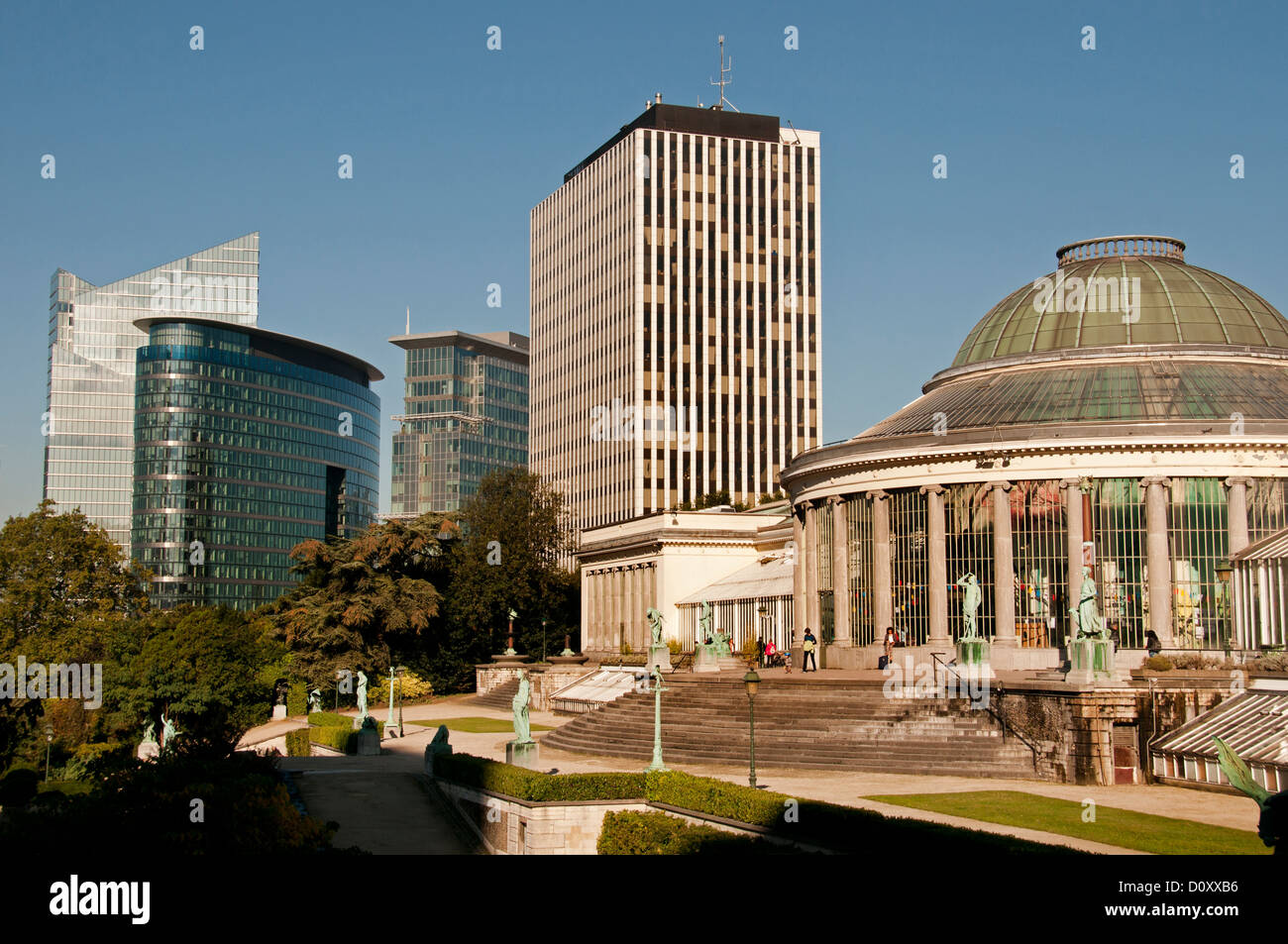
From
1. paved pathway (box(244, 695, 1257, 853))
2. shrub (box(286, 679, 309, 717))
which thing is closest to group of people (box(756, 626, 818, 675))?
paved pathway (box(244, 695, 1257, 853))

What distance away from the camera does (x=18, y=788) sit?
47.5 m

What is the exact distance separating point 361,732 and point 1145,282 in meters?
41.2

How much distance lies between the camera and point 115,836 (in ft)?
75.8

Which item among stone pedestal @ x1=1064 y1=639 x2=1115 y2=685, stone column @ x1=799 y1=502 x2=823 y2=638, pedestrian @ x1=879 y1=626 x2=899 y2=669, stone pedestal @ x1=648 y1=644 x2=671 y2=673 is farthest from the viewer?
stone column @ x1=799 y1=502 x2=823 y2=638

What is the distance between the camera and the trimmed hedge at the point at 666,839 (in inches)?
1003

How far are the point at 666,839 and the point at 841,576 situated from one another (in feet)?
104

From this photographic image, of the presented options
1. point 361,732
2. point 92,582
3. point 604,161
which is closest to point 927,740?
point 361,732

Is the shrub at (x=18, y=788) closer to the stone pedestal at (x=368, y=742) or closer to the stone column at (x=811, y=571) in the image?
the stone pedestal at (x=368, y=742)

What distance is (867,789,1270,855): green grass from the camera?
26375 mm

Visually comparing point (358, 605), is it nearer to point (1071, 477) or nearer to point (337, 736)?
point (337, 736)

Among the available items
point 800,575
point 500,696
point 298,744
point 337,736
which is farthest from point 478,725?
point 800,575

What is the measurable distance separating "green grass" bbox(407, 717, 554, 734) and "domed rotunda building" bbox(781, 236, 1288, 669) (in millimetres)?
15499

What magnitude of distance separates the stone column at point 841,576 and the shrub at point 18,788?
112 ft

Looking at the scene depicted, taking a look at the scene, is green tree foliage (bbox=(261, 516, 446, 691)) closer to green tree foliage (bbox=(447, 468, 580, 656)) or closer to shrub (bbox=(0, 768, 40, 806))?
green tree foliage (bbox=(447, 468, 580, 656))
